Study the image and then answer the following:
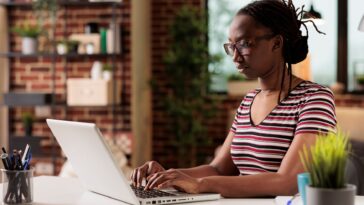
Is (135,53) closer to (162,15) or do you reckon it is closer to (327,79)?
(162,15)

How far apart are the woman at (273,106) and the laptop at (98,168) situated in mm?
127

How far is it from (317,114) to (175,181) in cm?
51

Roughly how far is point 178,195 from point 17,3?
427 centimetres

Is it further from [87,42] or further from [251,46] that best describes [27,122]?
[251,46]

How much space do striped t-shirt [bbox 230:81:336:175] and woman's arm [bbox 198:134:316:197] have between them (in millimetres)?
126

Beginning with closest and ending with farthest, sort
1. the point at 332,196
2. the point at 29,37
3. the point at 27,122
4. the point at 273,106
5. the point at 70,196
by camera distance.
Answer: the point at 332,196 < the point at 70,196 < the point at 273,106 < the point at 29,37 < the point at 27,122

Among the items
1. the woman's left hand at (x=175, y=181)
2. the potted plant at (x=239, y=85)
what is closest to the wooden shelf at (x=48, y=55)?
the potted plant at (x=239, y=85)

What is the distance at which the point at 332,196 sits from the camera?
5.01 feet

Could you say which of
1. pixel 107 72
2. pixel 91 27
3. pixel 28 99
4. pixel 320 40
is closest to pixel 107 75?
pixel 107 72

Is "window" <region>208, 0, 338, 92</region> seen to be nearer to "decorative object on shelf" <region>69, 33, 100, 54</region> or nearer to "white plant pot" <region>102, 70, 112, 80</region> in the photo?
"white plant pot" <region>102, 70, 112, 80</region>

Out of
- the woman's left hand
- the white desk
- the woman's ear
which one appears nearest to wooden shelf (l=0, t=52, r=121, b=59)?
the white desk

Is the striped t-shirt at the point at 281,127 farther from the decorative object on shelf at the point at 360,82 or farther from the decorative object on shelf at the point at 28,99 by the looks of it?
the decorative object on shelf at the point at 360,82

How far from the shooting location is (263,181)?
2.08m

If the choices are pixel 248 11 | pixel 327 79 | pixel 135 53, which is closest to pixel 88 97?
pixel 135 53
